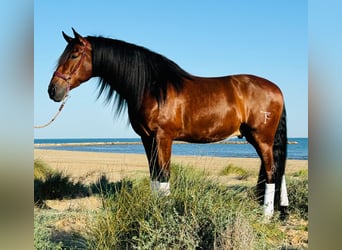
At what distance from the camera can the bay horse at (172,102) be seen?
3031 millimetres

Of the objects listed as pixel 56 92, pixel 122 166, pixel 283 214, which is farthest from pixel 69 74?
pixel 122 166

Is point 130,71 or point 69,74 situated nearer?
point 69,74

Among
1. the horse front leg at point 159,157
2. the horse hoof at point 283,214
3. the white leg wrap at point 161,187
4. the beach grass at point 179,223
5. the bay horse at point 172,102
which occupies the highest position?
the bay horse at point 172,102

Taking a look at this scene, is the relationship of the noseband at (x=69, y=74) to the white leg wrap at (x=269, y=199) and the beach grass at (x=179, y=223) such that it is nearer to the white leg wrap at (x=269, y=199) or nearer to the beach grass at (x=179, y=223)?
the beach grass at (x=179, y=223)

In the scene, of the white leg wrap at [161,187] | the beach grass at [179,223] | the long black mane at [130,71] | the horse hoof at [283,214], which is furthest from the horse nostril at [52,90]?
the horse hoof at [283,214]

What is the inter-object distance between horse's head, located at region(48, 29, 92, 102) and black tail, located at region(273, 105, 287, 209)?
6.37 ft

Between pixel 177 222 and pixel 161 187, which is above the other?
pixel 161 187

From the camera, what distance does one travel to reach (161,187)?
2.85m

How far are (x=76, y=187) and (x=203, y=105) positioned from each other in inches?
95.5

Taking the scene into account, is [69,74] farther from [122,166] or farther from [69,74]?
[122,166]

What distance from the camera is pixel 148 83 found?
317 cm

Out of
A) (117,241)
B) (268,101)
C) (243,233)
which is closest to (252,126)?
(268,101)

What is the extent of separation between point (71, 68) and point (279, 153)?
2118mm

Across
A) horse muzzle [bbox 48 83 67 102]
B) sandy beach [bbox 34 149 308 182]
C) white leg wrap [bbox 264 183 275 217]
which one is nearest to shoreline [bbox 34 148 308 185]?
sandy beach [bbox 34 149 308 182]
